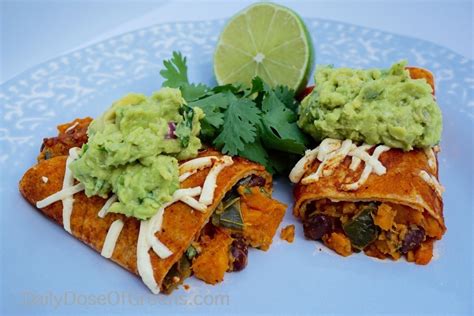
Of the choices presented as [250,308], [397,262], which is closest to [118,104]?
[250,308]

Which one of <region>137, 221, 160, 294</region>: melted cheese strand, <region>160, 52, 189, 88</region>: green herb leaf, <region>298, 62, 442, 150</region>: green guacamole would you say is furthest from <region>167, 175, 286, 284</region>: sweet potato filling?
<region>160, 52, 189, 88</region>: green herb leaf

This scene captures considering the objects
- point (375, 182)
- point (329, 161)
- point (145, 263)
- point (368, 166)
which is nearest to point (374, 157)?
point (368, 166)

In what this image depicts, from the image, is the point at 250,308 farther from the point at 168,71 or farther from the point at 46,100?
the point at 46,100

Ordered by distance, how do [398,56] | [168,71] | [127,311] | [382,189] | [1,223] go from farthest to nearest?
[398,56], [168,71], [1,223], [382,189], [127,311]

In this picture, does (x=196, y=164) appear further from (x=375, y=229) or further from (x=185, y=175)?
(x=375, y=229)

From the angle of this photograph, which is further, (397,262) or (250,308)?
(397,262)

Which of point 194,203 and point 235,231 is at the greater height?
point 194,203

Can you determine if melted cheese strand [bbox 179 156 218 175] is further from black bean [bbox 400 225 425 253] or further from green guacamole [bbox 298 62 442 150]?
black bean [bbox 400 225 425 253]
